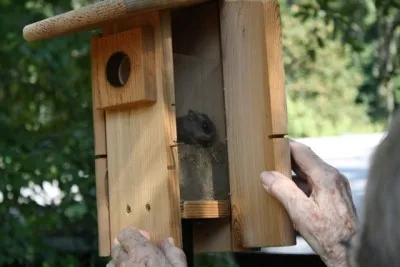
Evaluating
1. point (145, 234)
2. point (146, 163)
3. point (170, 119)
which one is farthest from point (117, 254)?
point (170, 119)

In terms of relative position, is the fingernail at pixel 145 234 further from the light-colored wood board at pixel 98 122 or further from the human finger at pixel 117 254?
the light-colored wood board at pixel 98 122

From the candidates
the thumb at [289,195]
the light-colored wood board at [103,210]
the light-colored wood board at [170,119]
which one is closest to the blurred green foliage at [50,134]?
the light-colored wood board at [103,210]

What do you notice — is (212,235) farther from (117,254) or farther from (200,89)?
(200,89)

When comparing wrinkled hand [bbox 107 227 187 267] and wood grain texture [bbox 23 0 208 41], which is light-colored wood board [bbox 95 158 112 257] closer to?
wrinkled hand [bbox 107 227 187 267]

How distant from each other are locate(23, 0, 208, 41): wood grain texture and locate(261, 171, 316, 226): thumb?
0.43 m

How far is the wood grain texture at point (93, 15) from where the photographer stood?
1.91 metres

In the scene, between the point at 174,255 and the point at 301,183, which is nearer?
the point at 174,255

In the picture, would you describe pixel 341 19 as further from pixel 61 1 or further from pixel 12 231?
pixel 12 231

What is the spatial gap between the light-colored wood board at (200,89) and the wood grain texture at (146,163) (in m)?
0.09

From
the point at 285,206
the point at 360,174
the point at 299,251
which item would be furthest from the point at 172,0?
the point at 360,174

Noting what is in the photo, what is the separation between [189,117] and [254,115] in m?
0.18

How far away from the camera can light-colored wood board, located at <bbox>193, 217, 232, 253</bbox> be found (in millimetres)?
2027

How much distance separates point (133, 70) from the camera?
2014 mm

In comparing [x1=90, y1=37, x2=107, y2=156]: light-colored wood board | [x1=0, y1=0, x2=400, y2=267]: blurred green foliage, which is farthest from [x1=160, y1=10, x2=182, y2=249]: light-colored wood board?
[x1=0, y1=0, x2=400, y2=267]: blurred green foliage
